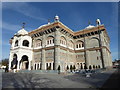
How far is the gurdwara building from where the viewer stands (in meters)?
27.2

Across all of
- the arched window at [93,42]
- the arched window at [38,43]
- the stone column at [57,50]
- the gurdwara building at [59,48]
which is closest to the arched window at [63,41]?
the gurdwara building at [59,48]

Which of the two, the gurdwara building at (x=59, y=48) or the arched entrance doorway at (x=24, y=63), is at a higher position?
the gurdwara building at (x=59, y=48)

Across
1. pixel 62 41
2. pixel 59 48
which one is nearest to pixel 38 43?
pixel 62 41

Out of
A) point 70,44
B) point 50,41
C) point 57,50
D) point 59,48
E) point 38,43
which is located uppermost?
point 50,41

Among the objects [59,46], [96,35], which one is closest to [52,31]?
[59,46]

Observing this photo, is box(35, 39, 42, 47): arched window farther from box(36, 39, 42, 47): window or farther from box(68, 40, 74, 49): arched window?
box(68, 40, 74, 49): arched window

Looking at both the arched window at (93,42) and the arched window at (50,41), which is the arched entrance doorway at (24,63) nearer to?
the arched window at (50,41)

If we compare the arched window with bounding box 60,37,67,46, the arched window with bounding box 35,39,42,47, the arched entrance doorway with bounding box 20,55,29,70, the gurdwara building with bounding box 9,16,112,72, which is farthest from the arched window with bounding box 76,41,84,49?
the arched entrance doorway with bounding box 20,55,29,70

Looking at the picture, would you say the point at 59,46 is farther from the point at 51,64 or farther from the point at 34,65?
the point at 34,65

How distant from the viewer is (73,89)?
8.27 m

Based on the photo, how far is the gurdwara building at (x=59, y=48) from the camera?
89.4 feet

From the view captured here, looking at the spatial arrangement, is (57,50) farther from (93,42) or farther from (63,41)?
(93,42)

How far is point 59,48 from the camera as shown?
26.5m

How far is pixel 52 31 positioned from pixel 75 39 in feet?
34.5
